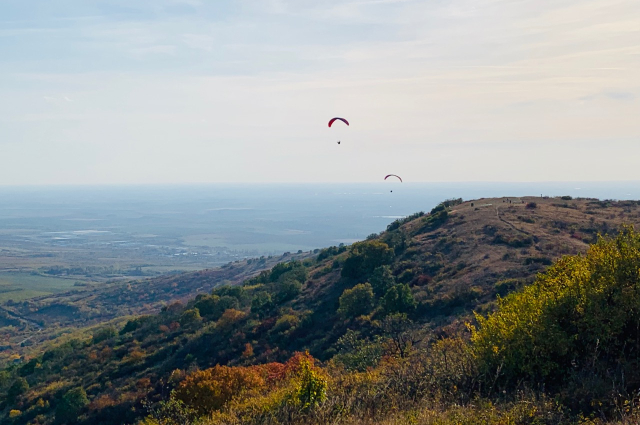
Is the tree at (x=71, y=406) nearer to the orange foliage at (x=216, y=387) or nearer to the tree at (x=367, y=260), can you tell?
the orange foliage at (x=216, y=387)

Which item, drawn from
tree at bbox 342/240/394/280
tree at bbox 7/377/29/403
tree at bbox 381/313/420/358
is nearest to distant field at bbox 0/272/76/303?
tree at bbox 7/377/29/403

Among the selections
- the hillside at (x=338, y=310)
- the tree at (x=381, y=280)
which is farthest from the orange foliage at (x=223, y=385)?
the tree at (x=381, y=280)

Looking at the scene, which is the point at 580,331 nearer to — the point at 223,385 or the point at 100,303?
the point at 223,385

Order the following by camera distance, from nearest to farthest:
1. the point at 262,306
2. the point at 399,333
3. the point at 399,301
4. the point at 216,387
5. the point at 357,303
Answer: the point at 216,387 → the point at 399,333 → the point at 399,301 → the point at 357,303 → the point at 262,306

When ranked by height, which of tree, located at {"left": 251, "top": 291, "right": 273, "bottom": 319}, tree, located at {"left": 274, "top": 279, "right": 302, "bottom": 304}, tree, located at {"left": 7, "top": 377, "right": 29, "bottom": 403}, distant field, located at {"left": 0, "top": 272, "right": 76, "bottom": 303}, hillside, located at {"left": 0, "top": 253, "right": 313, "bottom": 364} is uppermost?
tree, located at {"left": 274, "top": 279, "right": 302, "bottom": 304}

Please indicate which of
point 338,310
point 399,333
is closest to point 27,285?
point 338,310

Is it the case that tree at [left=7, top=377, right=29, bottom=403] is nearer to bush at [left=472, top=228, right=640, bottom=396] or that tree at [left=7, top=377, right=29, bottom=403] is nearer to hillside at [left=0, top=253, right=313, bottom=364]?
bush at [left=472, top=228, right=640, bottom=396]
